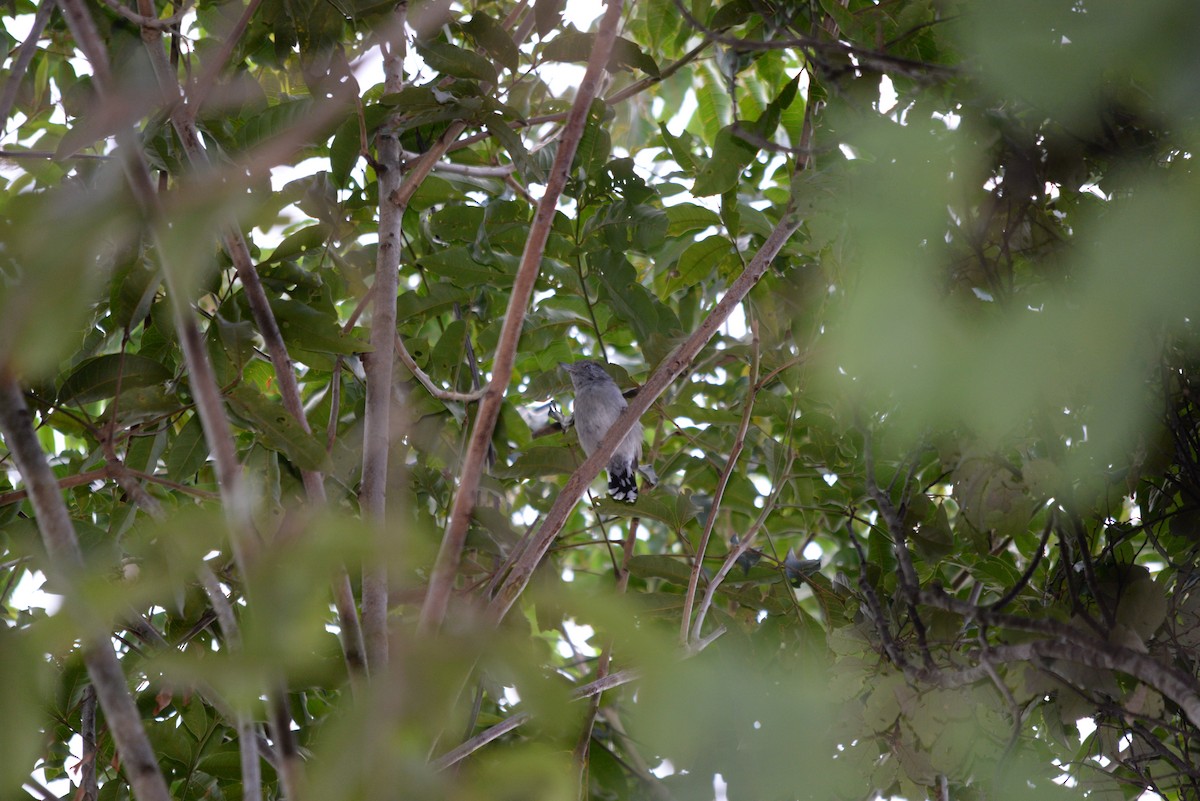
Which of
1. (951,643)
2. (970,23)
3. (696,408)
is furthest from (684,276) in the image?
(970,23)

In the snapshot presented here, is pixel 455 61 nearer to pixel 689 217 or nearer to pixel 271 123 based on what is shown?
pixel 271 123

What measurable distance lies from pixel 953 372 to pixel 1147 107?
1.81 feet

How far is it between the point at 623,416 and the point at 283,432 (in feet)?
1.88

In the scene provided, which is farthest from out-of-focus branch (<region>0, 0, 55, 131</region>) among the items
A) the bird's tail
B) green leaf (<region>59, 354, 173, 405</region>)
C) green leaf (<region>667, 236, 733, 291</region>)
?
the bird's tail

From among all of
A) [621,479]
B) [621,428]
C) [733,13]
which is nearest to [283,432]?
[621,428]

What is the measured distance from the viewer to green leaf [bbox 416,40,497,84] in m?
1.95

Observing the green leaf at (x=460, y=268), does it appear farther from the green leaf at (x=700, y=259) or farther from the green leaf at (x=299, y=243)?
the green leaf at (x=700, y=259)

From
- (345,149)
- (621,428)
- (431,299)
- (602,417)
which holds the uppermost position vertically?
(345,149)

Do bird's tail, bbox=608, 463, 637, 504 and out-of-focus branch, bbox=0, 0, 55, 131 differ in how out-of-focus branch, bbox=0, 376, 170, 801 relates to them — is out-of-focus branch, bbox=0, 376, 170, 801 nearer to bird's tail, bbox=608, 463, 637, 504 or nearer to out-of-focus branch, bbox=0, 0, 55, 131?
out-of-focus branch, bbox=0, 0, 55, 131

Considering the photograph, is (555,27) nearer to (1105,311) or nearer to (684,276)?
(684,276)

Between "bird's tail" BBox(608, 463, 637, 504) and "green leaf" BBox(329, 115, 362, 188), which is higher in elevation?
"green leaf" BBox(329, 115, 362, 188)

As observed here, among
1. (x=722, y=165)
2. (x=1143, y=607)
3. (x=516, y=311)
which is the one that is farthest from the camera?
(x=722, y=165)

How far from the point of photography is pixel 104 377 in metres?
1.78

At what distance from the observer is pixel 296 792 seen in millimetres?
952
